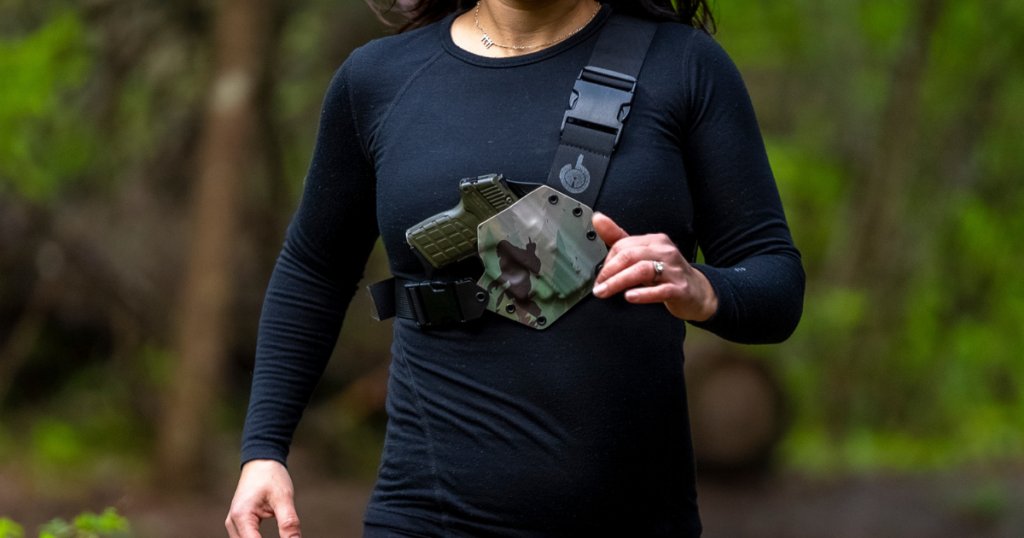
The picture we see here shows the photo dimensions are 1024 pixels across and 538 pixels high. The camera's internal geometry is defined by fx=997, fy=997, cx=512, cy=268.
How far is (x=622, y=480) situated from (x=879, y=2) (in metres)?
8.93

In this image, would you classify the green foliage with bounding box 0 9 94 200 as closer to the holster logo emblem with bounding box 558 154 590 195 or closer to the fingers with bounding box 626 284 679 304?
the holster logo emblem with bounding box 558 154 590 195

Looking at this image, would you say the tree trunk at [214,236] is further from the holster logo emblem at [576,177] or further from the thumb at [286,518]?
the holster logo emblem at [576,177]

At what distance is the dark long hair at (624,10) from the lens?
185 cm

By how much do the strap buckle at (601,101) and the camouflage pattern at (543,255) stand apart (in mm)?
130

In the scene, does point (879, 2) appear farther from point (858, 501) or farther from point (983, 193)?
point (858, 501)

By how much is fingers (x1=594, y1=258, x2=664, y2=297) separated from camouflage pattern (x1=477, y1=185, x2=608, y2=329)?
0.27 metres

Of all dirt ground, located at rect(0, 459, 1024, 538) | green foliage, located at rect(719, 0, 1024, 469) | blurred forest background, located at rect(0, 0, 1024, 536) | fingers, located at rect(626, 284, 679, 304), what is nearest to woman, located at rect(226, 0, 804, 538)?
fingers, located at rect(626, 284, 679, 304)

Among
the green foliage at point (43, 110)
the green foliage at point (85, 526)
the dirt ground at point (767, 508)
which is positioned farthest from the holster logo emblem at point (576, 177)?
the green foliage at point (43, 110)

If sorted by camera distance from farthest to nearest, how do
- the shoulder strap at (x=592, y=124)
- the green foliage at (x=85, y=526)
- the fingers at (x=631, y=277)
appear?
the green foliage at (x=85, y=526) → the shoulder strap at (x=592, y=124) → the fingers at (x=631, y=277)

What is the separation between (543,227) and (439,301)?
22 cm

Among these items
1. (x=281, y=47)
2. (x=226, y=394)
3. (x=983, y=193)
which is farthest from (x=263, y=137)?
(x=983, y=193)

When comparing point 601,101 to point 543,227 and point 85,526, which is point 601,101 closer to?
point 543,227

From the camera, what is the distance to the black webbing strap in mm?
1662

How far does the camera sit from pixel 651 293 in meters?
1.35
